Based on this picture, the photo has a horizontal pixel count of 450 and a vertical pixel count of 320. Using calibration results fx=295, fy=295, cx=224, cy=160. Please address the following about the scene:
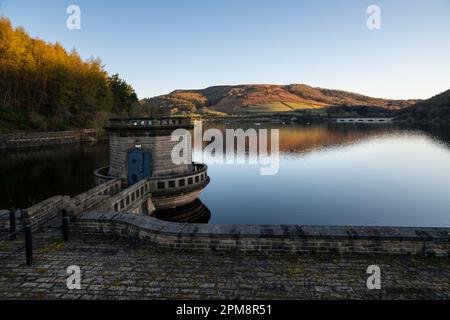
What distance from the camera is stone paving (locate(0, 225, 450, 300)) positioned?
6.23m

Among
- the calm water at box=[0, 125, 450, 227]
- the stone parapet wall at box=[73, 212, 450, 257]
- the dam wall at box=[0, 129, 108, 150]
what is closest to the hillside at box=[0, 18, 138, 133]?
the dam wall at box=[0, 129, 108, 150]

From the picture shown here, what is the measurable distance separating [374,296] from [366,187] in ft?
101

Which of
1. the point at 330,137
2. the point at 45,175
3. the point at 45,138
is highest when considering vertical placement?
the point at 330,137

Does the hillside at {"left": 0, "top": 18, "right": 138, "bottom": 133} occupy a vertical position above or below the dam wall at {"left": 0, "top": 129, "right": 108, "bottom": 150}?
above

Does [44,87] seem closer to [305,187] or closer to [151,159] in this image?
[151,159]

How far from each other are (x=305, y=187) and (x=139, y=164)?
20.8 m

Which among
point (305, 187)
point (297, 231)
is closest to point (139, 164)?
point (297, 231)

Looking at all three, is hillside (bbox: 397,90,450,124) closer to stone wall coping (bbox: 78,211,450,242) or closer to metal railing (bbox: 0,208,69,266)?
stone wall coping (bbox: 78,211,450,242)

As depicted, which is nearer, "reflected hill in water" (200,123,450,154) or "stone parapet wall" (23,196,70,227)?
"stone parapet wall" (23,196,70,227)

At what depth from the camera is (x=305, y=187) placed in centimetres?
3422

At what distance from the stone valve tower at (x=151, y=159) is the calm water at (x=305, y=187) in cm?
502

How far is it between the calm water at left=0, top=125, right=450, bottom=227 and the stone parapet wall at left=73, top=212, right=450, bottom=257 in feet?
50.2

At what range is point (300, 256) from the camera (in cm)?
799

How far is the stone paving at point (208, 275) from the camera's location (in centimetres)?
623
